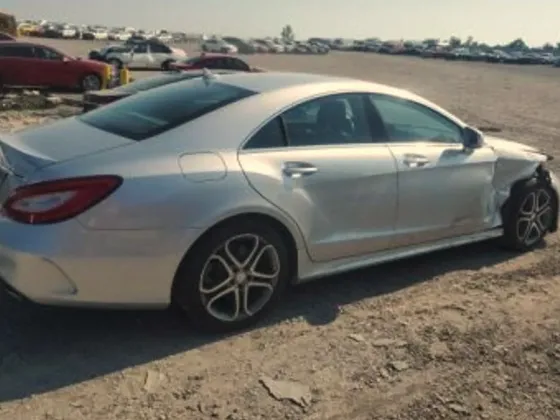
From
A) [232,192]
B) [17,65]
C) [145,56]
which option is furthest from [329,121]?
[145,56]

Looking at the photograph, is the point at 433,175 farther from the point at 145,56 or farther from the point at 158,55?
the point at 158,55

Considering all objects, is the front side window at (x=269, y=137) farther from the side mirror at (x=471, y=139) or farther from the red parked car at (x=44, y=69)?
the red parked car at (x=44, y=69)

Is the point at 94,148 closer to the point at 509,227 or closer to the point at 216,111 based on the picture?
the point at 216,111

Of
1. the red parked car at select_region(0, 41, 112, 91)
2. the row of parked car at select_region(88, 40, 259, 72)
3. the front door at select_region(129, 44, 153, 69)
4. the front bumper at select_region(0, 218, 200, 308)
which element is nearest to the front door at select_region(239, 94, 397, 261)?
the front bumper at select_region(0, 218, 200, 308)

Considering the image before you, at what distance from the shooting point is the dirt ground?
3133 mm

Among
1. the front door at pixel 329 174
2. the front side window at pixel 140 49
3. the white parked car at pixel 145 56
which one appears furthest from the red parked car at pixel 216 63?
the front door at pixel 329 174

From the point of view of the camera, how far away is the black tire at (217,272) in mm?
3574

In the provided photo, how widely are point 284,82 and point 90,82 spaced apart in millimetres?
16862

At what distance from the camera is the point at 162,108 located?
406cm

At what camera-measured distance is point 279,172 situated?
383 centimetres

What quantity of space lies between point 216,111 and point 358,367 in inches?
65.4

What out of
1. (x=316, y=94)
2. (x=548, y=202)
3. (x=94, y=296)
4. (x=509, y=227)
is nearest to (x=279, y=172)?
(x=316, y=94)

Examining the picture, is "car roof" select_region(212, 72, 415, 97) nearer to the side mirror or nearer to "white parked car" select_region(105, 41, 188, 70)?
the side mirror

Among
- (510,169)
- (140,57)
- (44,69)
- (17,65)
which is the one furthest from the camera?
(140,57)
